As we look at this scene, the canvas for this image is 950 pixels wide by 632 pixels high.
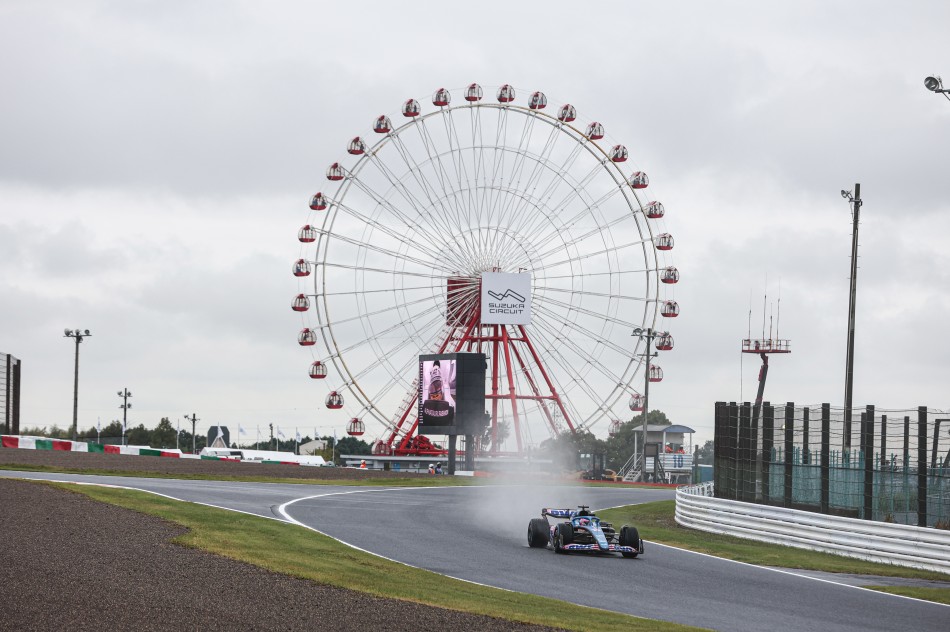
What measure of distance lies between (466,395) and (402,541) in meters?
38.9

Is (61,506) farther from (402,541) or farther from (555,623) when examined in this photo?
(555,623)

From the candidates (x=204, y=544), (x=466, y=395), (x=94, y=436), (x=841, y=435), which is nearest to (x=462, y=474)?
(x=466, y=395)

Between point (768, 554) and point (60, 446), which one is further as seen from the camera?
point (60, 446)

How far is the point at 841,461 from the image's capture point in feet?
88.2

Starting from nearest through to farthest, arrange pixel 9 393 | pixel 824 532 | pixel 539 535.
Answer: pixel 539 535 < pixel 824 532 < pixel 9 393

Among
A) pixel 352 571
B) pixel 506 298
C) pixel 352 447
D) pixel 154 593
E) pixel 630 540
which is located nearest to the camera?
pixel 154 593

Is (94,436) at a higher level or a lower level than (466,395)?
lower

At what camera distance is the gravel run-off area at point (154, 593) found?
12523 millimetres

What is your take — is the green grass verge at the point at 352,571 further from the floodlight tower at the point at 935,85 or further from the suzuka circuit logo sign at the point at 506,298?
the suzuka circuit logo sign at the point at 506,298

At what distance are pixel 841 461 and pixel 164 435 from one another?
124 m

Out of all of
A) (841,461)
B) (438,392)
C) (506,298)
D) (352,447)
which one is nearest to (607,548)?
(841,461)

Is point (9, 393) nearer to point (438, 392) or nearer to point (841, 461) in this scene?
point (438, 392)

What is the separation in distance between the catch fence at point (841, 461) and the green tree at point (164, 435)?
370ft

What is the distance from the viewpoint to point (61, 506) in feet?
83.1
